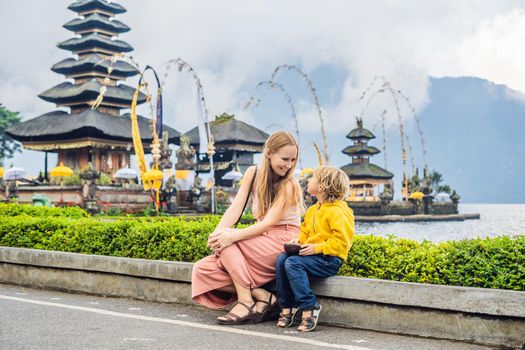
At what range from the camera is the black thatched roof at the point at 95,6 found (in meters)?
56.5

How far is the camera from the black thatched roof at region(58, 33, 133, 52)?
178 ft

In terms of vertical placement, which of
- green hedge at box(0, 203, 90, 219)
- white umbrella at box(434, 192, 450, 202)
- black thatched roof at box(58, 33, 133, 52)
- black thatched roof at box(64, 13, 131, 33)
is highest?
black thatched roof at box(64, 13, 131, 33)

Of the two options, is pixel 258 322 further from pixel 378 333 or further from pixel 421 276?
pixel 421 276

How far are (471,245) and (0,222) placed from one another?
6.86 meters

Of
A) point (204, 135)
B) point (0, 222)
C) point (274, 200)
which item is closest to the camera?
point (274, 200)

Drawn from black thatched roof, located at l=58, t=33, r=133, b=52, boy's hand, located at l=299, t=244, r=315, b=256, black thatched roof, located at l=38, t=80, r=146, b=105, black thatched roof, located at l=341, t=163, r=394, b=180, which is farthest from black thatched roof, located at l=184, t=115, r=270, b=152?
boy's hand, located at l=299, t=244, r=315, b=256

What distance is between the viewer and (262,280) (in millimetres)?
5992

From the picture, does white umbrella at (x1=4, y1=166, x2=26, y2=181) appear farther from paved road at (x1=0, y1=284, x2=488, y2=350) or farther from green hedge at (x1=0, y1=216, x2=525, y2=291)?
paved road at (x1=0, y1=284, x2=488, y2=350)

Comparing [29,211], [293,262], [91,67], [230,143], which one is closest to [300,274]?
[293,262]

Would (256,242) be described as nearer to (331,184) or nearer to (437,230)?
(331,184)

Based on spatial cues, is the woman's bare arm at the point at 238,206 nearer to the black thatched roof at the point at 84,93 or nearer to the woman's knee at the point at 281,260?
the woman's knee at the point at 281,260

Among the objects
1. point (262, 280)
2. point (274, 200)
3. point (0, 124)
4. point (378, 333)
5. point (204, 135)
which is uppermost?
point (0, 124)

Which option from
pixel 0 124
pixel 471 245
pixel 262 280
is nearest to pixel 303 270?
pixel 262 280

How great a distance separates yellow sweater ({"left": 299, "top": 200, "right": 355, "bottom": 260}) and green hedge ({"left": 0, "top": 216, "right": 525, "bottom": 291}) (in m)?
0.54
